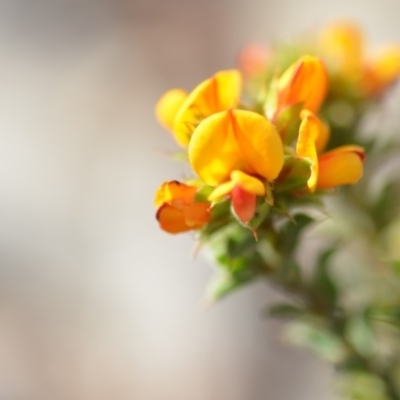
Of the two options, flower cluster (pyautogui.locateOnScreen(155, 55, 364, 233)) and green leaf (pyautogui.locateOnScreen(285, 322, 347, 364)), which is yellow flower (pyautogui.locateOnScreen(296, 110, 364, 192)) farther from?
green leaf (pyautogui.locateOnScreen(285, 322, 347, 364))

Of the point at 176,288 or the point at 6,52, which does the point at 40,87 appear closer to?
the point at 6,52

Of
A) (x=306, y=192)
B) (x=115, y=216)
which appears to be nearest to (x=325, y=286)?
(x=306, y=192)

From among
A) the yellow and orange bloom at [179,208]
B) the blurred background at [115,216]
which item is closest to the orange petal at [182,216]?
the yellow and orange bloom at [179,208]

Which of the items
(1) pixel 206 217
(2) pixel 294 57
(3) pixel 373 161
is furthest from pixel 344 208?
(1) pixel 206 217

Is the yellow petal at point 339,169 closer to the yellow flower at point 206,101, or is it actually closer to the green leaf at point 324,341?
the yellow flower at point 206,101

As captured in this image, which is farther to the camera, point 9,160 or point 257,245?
point 9,160

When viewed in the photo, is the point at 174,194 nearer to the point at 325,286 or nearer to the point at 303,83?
the point at 303,83
